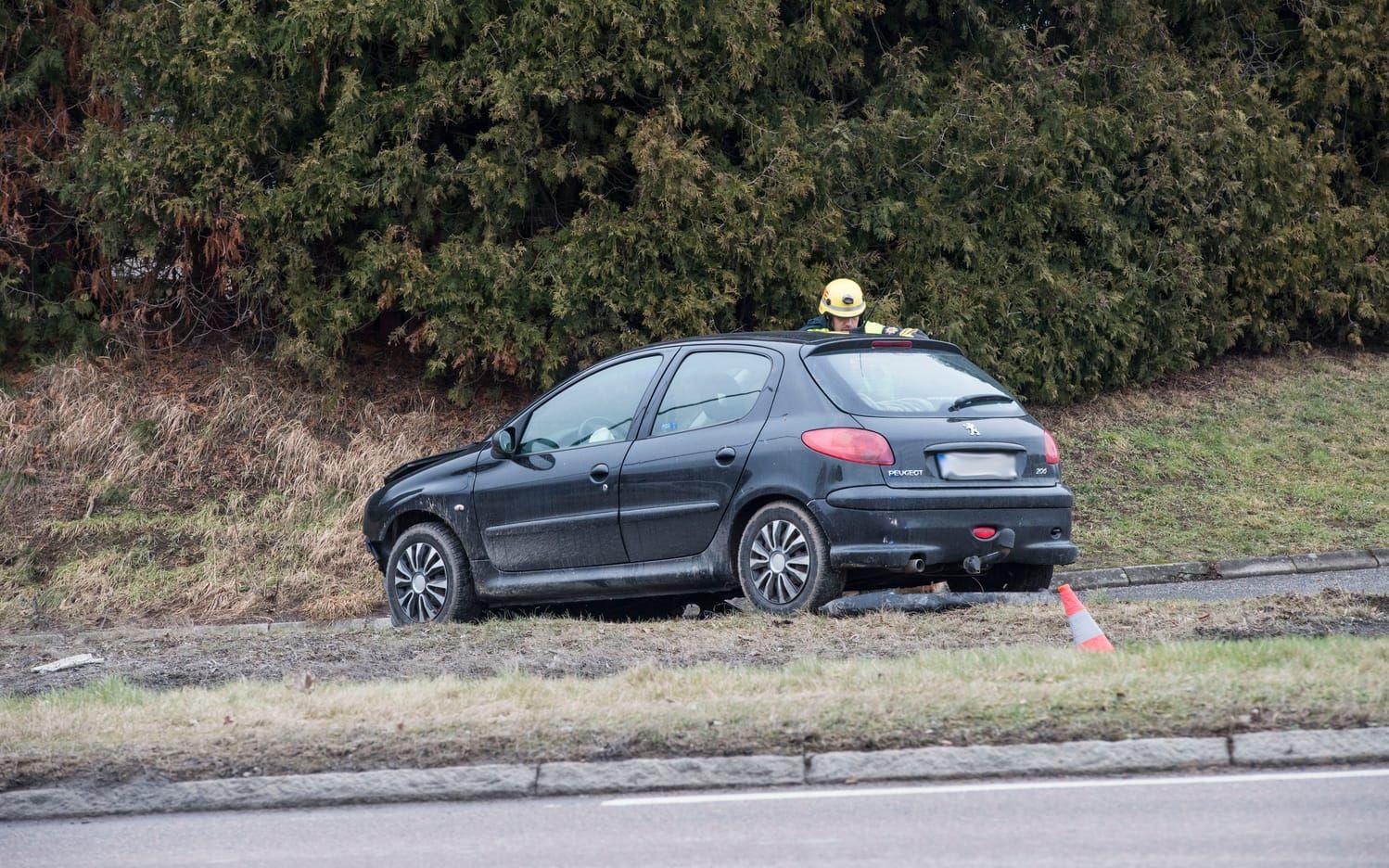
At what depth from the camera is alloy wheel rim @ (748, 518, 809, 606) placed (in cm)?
853

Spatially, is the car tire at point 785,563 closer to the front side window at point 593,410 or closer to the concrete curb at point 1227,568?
the front side window at point 593,410

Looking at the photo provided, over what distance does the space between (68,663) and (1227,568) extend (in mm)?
8356

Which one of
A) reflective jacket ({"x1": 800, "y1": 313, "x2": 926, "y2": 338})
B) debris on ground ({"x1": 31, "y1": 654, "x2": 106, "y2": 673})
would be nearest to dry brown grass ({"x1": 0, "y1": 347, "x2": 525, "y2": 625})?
debris on ground ({"x1": 31, "y1": 654, "x2": 106, "y2": 673})

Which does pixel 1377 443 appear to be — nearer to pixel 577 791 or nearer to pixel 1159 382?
pixel 1159 382

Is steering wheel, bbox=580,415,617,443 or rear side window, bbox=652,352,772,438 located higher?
rear side window, bbox=652,352,772,438

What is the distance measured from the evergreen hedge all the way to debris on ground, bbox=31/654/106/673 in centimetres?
583

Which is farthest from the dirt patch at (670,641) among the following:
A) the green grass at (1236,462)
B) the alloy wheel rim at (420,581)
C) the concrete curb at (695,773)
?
the green grass at (1236,462)

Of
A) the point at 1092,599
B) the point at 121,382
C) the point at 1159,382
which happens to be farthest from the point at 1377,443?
the point at 121,382

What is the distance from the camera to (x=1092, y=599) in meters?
9.06

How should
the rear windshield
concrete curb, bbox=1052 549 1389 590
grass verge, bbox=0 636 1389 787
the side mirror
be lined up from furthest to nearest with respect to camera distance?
concrete curb, bbox=1052 549 1389 590
the side mirror
the rear windshield
grass verge, bbox=0 636 1389 787

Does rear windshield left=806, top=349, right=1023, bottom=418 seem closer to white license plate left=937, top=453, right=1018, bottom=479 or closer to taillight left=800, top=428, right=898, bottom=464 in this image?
taillight left=800, top=428, right=898, bottom=464

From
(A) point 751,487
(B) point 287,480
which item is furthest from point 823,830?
(B) point 287,480

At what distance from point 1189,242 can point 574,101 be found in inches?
282

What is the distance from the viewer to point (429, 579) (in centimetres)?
1008
